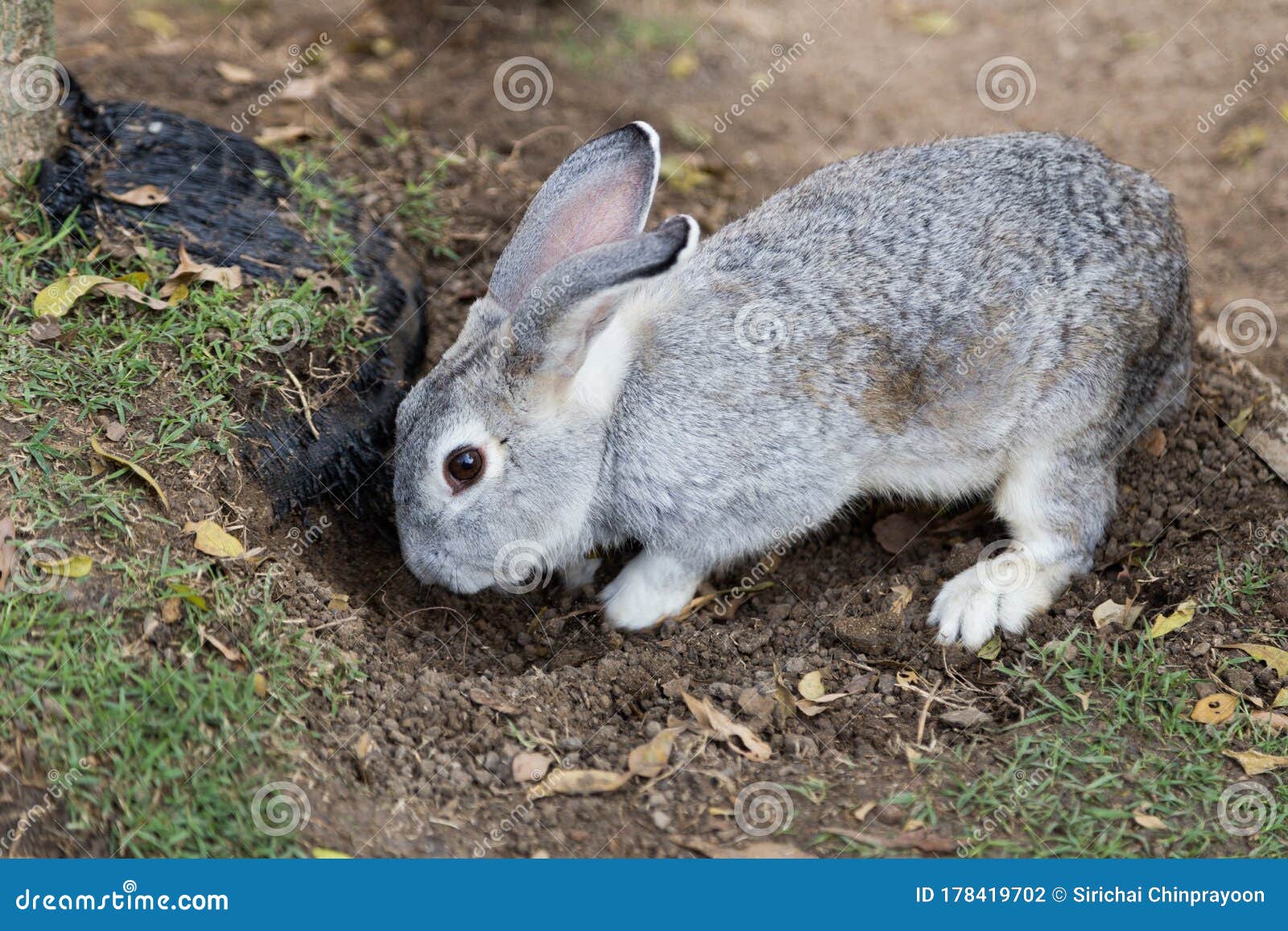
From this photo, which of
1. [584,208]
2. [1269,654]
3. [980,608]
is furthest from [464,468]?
[1269,654]

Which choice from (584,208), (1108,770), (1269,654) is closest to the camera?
(1108,770)

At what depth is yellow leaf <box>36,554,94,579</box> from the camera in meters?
4.02

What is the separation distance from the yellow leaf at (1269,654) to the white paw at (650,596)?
7.43 ft

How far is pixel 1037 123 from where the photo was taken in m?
8.69

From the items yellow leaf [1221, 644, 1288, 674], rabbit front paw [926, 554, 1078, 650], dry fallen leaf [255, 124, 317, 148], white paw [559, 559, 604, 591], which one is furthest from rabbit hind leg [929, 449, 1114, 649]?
dry fallen leaf [255, 124, 317, 148]

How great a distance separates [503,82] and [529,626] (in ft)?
13.9

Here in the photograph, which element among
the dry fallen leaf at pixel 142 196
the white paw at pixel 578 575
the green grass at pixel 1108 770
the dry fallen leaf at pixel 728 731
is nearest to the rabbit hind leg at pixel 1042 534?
the green grass at pixel 1108 770

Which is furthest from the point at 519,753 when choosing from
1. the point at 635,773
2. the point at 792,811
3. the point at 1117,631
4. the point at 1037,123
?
the point at 1037,123

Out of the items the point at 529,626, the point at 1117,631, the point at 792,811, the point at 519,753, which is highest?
the point at 1117,631

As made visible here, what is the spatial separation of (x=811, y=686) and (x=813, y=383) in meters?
1.28

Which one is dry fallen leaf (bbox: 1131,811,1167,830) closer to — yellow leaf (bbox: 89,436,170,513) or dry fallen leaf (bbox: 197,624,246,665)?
dry fallen leaf (bbox: 197,624,246,665)

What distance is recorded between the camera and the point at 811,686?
4703 millimetres

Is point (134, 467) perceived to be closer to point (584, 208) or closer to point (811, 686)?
point (584, 208)

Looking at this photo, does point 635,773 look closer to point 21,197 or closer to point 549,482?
point 549,482
